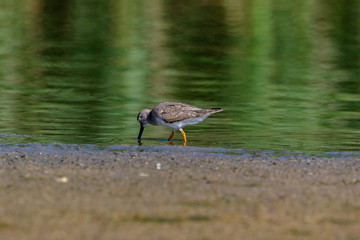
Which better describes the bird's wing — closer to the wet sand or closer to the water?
the water

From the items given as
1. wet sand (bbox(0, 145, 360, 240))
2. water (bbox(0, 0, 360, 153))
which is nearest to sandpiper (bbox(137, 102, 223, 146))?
water (bbox(0, 0, 360, 153))

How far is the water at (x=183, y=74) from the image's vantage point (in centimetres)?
1295

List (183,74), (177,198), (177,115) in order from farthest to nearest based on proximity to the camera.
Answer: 1. (183,74)
2. (177,115)
3. (177,198)

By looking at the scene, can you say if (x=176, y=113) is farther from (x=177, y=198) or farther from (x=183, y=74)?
(x=183, y=74)

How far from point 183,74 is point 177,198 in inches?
531

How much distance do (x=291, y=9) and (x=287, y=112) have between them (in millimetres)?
27165

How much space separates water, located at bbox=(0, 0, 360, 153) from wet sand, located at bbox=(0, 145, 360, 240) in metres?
2.22

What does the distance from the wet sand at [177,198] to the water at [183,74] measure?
2221 mm

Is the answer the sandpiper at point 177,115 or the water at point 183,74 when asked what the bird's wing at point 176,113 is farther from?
the water at point 183,74

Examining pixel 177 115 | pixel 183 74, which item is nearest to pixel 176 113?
pixel 177 115

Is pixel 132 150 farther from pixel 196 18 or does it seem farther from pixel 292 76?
pixel 196 18

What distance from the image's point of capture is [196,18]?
36625 mm

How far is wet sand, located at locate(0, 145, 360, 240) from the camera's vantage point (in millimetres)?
6531

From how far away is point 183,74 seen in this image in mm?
20812
